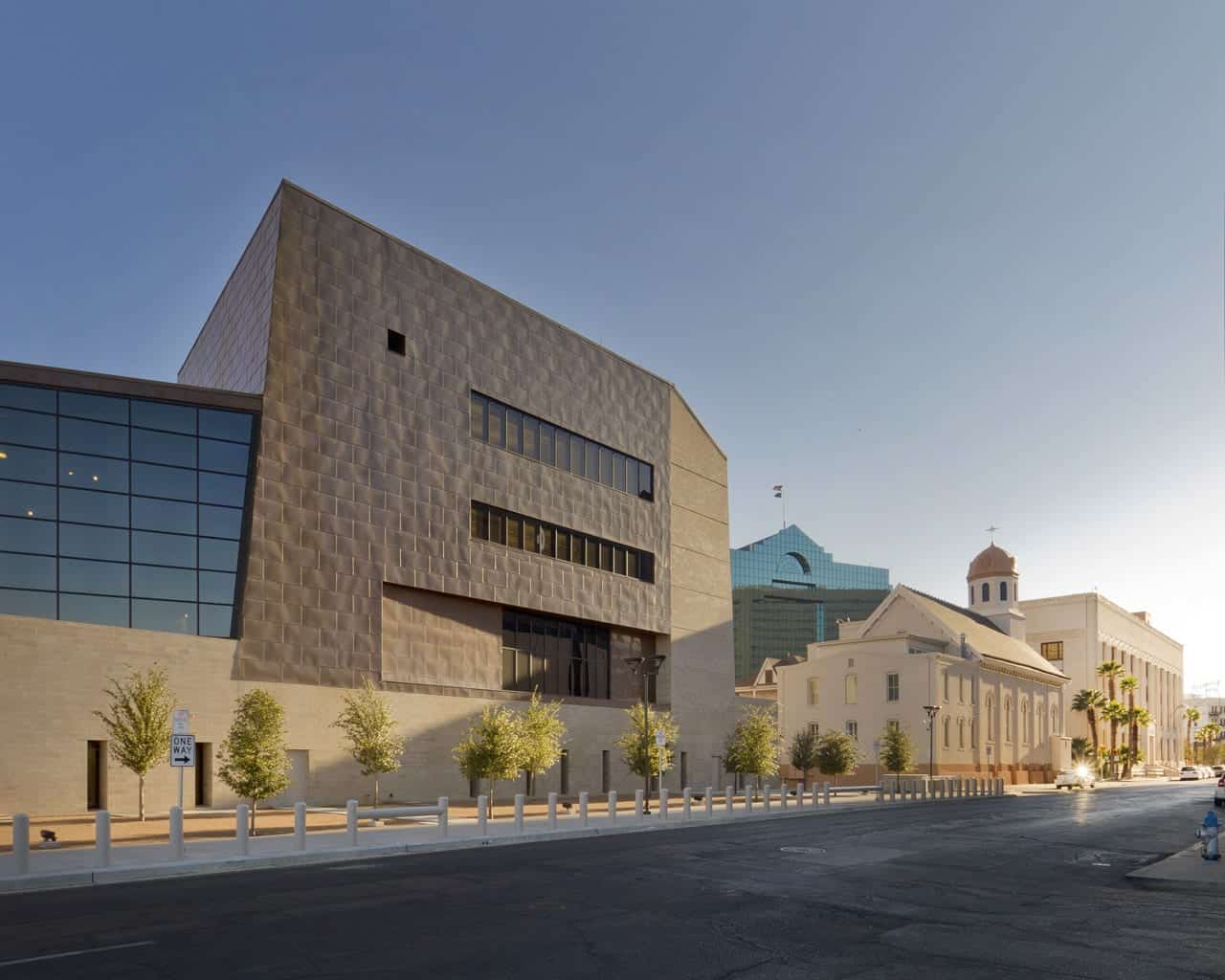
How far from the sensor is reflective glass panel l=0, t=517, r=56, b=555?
33.3 metres

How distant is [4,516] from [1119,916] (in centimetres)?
3197

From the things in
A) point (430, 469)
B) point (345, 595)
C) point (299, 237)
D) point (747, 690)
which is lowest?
point (747, 690)

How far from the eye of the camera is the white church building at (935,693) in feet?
257

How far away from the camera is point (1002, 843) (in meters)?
27.5

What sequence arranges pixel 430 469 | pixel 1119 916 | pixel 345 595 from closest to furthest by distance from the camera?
pixel 1119 916, pixel 345 595, pixel 430 469

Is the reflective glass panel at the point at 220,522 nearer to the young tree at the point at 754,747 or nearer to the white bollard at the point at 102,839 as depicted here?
the white bollard at the point at 102,839

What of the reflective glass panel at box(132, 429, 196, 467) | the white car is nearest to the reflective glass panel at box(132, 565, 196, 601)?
the reflective glass panel at box(132, 429, 196, 467)

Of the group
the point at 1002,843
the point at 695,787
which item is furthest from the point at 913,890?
the point at 695,787

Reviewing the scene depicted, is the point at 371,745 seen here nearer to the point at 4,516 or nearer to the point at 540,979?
the point at 4,516

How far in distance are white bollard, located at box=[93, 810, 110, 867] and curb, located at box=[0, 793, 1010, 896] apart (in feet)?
1.90

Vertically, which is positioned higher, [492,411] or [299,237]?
[299,237]

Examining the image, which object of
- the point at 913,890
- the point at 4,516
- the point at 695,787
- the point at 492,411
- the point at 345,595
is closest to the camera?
the point at 913,890

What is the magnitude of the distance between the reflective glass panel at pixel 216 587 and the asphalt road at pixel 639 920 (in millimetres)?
17839

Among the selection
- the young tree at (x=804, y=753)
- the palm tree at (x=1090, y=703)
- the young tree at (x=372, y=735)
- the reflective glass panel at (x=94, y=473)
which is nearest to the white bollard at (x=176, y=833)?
the young tree at (x=372, y=735)
